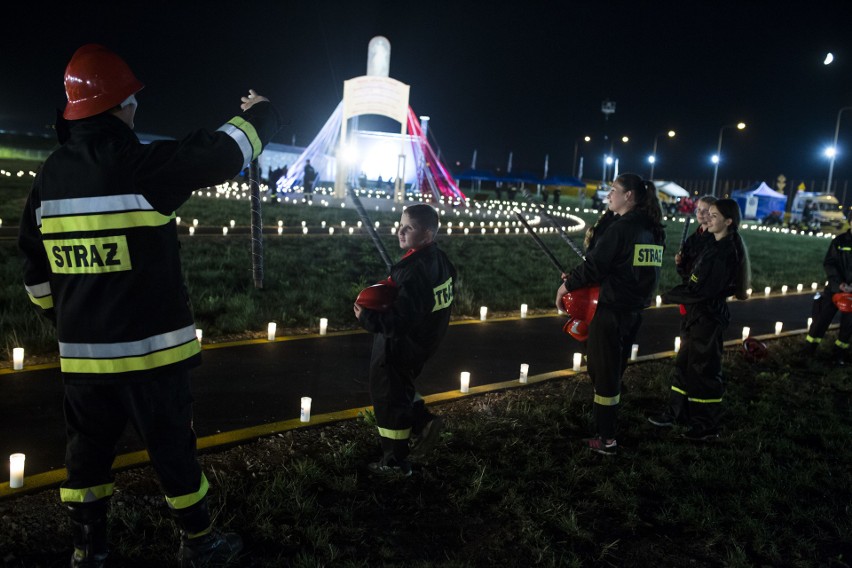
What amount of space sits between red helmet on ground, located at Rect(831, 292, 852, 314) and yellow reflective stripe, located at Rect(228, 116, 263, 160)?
729cm

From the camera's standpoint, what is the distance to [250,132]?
9.01 ft

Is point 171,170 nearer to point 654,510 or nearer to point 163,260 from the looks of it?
point 163,260

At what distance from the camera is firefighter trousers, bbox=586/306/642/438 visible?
14.8 ft

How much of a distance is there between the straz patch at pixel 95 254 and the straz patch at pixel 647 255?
3.19m

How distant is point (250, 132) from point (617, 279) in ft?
8.88

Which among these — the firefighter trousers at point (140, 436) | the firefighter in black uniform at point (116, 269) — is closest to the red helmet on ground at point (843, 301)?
the firefighter in black uniform at point (116, 269)

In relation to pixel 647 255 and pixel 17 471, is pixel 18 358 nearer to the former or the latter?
pixel 17 471

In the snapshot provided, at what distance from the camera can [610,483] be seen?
407cm

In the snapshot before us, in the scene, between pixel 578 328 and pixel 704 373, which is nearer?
pixel 578 328

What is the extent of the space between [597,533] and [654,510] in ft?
1.71

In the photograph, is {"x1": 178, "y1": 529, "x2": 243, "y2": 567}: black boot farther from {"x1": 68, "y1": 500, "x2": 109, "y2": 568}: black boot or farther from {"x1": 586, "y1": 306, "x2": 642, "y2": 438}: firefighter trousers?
{"x1": 586, "y1": 306, "x2": 642, "y2": 438}: firefighter trousers

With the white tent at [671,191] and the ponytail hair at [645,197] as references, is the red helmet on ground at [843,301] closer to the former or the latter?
Result: the ponytail hair at [645,197]

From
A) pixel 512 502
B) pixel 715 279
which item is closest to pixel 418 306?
pixel 512 502

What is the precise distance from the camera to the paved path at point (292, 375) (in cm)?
444
